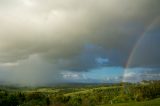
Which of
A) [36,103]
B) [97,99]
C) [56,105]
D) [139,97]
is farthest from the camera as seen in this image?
[97,99]

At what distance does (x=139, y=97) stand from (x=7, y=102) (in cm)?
7287

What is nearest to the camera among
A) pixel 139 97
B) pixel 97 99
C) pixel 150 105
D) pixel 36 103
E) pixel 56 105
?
pixel 150 105

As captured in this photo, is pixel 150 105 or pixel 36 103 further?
pixel 36 103

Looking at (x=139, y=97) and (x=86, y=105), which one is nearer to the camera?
(x=86, y=105)

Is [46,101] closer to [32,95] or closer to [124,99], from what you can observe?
[32,95]

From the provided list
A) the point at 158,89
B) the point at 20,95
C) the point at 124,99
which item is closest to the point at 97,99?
the point at 124,99

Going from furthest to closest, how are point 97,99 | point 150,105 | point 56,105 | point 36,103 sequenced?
point 97,99 → point 36,103 → point 56,105 → point 150,105

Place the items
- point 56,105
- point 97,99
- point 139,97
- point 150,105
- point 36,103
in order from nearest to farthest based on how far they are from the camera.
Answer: point 150,105 → point 56,105 → point 36,103 → point 139,97 → point 97,99

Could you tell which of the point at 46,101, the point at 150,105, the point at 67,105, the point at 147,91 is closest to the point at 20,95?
the point at 46,101

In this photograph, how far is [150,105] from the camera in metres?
98.2

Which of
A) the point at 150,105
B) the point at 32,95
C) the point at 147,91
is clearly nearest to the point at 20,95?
the point at 32,95

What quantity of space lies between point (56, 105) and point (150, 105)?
2174 inches

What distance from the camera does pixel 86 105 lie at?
5655 inches

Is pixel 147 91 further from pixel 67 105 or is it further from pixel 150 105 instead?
pixel 150 105
